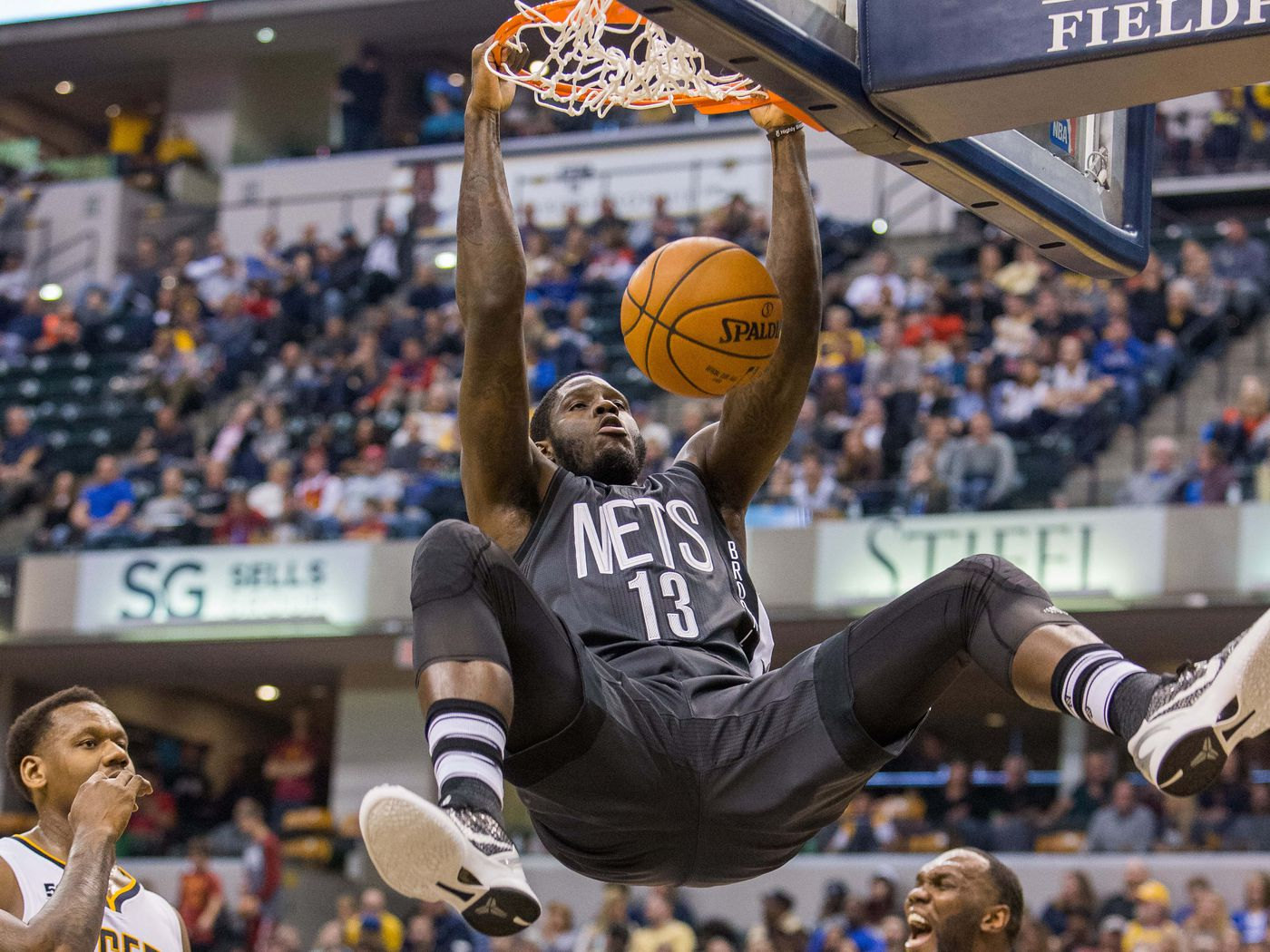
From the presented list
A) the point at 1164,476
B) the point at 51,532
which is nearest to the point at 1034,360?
the point at 1164,476

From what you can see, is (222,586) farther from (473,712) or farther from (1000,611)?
(1000,611)

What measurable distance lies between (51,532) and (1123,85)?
44.6ft

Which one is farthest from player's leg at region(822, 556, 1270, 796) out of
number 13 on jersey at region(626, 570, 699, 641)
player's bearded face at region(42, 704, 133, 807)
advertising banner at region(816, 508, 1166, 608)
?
advertising banner at region(816, 508, 1166, 608)

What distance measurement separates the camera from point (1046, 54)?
394 cm

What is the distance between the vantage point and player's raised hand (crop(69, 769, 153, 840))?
164 inches

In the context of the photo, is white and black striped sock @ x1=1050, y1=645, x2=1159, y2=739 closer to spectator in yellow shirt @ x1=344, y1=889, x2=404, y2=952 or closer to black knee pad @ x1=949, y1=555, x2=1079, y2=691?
black knee pad @ x1=949, y1=555, x2=1079, y2=691

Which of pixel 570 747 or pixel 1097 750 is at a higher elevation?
pixel 570 747

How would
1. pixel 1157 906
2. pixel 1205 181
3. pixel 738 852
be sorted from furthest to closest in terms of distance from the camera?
pixel 1205 181
pixel 1157 906
pixel 738 852

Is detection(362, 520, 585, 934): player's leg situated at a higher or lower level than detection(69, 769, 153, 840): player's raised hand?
higher

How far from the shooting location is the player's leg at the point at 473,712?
351cm

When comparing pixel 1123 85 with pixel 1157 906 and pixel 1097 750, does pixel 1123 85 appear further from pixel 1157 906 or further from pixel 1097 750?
pixel 1097 750

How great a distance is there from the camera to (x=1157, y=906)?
1061 cm

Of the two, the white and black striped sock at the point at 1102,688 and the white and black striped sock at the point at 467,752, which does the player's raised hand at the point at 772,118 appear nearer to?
the white and black striped sock at the point at 1102,688

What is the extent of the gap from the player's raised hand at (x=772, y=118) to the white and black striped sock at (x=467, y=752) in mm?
2104
